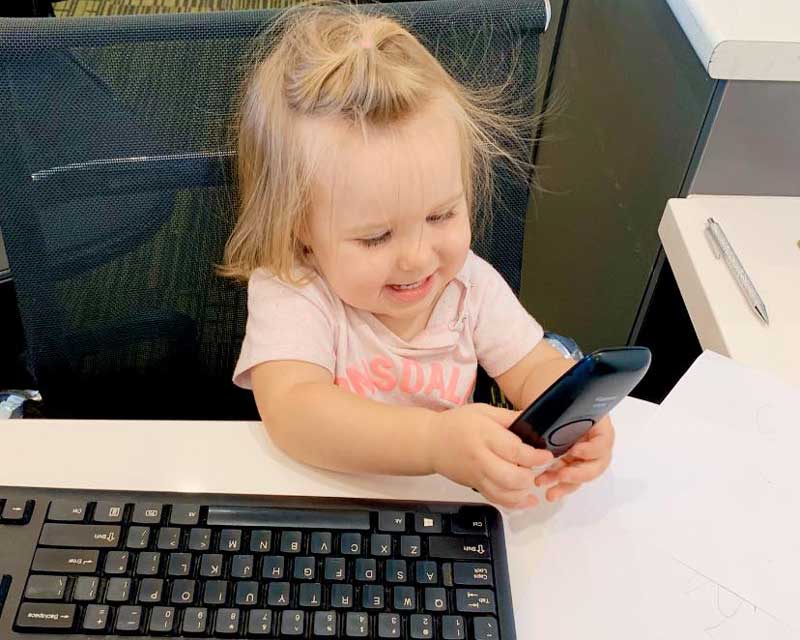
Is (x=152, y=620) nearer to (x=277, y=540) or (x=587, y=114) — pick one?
(x=277, y=540)

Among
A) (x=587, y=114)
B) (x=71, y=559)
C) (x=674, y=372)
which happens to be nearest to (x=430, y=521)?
(x=71, y=559)

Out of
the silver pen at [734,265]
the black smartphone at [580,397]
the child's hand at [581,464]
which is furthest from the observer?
the silver pen at [734,265]

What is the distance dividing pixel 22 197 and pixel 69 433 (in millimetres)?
206

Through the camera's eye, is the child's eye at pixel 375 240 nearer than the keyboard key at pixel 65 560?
No

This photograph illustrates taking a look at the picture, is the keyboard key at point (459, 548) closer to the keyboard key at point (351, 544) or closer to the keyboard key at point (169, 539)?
the keyboard key at point (351, 544)

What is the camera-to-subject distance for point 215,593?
47cm

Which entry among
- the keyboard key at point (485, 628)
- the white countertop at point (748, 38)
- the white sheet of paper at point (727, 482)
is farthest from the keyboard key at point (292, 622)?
the white countertop at point (748, 38)

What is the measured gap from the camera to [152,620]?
0.45 metres

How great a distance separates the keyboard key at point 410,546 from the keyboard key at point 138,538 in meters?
0.16

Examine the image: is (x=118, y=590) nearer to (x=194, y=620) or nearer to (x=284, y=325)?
(x=194, y=620)

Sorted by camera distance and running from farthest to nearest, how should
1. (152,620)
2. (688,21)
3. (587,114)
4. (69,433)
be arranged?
(587,114) → (688,21) → (69,433) → (152,620)

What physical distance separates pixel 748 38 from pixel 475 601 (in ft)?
1.74

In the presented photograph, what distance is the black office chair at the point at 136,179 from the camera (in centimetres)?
60

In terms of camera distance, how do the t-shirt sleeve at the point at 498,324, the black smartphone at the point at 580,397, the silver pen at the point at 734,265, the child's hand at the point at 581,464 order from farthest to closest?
1. the t-shirt sleeve at the point at 498,324
2. the silver pen at the point at 734,265
3. the child's hand at the point at 581,464
4. the black smartphone at the point at 580,397
